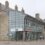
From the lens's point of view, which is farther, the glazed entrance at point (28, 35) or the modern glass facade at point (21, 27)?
the modern glass facade at point (21, 27)

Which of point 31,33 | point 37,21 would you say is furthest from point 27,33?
point 37,21

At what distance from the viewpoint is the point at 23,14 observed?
23875 mm

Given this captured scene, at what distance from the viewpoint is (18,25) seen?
79.1 ft

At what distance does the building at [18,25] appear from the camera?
23406mm

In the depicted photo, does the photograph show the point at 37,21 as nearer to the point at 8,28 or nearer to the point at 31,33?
the point at 31,33

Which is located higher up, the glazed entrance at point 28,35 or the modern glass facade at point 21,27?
the modern glass facade at point 21,27

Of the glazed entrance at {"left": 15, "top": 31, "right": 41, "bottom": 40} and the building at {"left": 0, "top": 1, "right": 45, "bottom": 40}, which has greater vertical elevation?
the building at {"left": 0, "top": 1, "right": 45, "bottom": 40}

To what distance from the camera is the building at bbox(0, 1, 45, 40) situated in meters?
23.4

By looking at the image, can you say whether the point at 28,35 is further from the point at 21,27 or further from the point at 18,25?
the point at 18,25

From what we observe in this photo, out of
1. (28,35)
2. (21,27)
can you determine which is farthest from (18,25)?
(28,35)

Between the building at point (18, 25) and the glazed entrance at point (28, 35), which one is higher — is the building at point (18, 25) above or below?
above

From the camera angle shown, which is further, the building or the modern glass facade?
the modern glass facade

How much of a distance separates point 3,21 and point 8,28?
1.31 m

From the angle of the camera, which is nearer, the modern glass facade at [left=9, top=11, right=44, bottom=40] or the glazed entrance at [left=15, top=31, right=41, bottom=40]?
the glazed entrance at [left=15, top=31, right=41, bottom=40]
